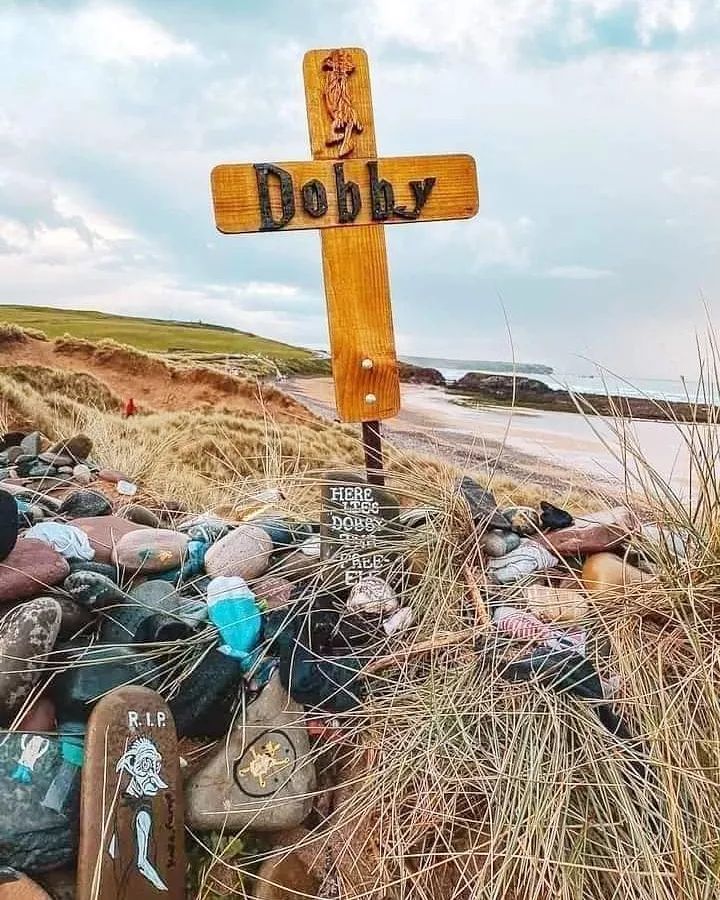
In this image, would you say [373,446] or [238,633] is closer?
[238,633]

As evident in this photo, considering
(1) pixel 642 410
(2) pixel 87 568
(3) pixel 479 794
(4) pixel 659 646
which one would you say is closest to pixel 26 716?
(2) pixel 87 568

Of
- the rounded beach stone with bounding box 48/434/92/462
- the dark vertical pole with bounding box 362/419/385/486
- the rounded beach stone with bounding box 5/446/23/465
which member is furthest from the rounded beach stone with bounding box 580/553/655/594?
the rounded beach stone with bounding box 5/446/23/465

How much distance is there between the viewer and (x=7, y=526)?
7.28ft

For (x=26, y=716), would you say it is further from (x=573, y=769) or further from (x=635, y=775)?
(x=635, y=775)

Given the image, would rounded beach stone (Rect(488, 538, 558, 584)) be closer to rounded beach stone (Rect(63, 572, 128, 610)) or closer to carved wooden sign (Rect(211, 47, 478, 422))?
carved wooden sign (Rect(211, 47, 478, 422))

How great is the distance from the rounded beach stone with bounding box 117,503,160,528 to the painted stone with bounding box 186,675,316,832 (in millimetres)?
1221

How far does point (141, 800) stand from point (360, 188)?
1916mm

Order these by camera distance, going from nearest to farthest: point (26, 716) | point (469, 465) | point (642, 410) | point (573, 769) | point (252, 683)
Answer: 1. point (573, 769)
2. point (26, 716)
3. point (252, 683)
4. point (642, 410)
5. point (469, 465)

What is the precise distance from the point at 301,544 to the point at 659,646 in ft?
3.69

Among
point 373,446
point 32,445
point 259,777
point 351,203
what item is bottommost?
point 259,777

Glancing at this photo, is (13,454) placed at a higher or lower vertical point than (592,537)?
higher

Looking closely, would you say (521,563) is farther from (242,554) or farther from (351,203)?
(351,203)

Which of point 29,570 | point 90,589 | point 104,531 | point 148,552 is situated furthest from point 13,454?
point 90,589

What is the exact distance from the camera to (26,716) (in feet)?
6.35
